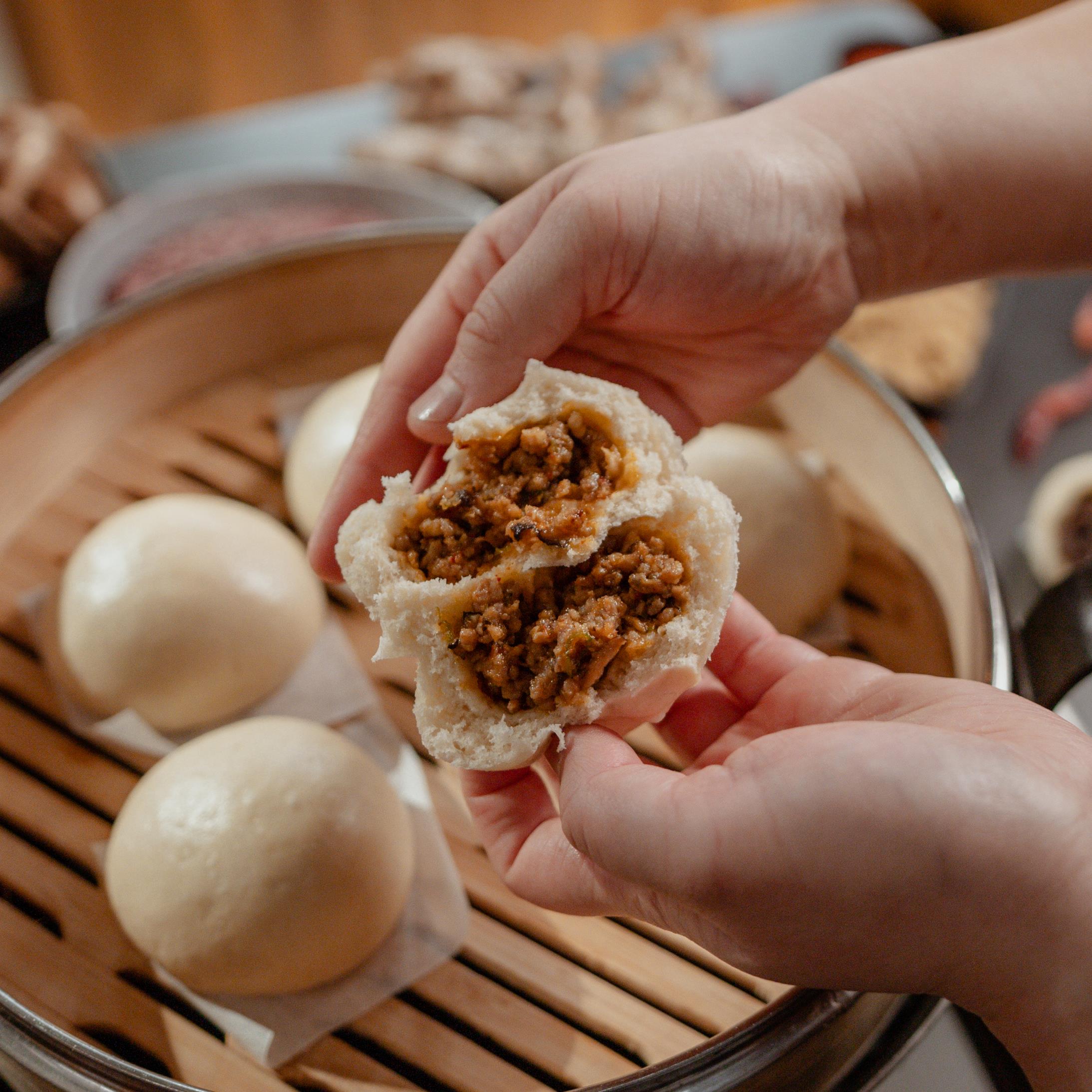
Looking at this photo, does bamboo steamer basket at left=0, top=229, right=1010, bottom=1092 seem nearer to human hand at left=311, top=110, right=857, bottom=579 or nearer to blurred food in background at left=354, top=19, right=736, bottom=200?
human hand at left=311, top=110, right=857, bottom=579

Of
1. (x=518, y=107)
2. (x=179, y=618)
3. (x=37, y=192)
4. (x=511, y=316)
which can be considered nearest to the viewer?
(x=511, y=316)

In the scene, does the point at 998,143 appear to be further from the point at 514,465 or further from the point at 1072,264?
the point at 514,465

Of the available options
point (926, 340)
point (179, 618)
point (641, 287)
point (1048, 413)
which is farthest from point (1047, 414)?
point (179, 618)

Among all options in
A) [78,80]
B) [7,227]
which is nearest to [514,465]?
[7,227]

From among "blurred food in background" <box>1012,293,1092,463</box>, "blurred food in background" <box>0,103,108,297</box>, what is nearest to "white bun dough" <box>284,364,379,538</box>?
"blurred food in background" <box>0,103,108,297</box>

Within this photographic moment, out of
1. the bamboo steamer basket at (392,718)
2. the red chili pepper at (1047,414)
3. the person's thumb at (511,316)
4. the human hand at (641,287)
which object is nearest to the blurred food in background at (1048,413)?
the red chili pepper at (1047,414)

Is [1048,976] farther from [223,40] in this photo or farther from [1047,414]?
[223,40]
